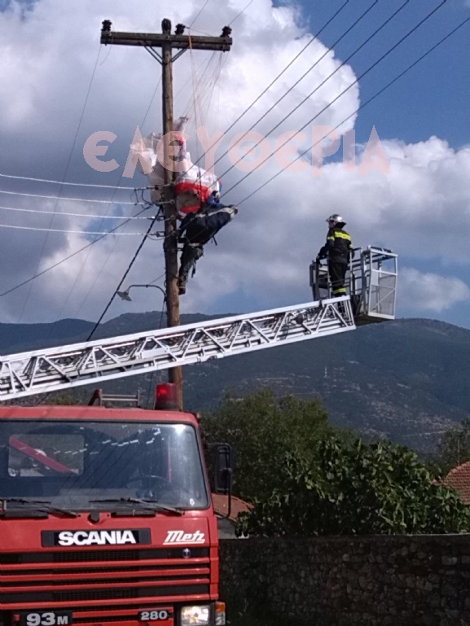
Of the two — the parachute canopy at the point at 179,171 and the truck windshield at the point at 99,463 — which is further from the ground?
the parachute canopy at the point at 179,171

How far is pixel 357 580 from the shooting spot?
12273 mm

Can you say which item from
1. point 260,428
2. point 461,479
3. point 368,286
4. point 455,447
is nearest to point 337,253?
point 368,286

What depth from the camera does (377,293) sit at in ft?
64.7

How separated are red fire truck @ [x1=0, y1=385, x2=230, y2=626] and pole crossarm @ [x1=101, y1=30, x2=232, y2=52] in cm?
1142

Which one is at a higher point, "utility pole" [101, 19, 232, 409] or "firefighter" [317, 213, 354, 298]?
"utility pole" [101, 19, 232, 409]

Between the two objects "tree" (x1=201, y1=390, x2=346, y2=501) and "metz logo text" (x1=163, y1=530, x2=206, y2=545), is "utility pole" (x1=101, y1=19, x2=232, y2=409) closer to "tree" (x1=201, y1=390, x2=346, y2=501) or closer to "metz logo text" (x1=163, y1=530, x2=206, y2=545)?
"metz logo text" (x1=163, y1=530, x2=206, y2=545)

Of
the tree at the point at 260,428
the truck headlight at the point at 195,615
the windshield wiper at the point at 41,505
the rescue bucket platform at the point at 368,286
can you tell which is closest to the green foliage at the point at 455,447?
the tree at the point at 260,428

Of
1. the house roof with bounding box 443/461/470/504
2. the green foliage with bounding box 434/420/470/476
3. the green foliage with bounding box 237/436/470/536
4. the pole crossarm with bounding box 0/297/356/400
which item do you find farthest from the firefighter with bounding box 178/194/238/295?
the green foliage with bounding box 434/420/470/476

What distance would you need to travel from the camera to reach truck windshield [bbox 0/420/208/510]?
859 cm

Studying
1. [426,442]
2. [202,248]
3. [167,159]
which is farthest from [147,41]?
[426,442]

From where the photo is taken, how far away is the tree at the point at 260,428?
56.4m

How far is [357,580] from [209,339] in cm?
720

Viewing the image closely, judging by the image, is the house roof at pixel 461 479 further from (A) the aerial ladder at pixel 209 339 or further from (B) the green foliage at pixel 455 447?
(B) the green foliage at pixel 455 447

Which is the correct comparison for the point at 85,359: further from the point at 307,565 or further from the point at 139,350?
the point at 307,565
